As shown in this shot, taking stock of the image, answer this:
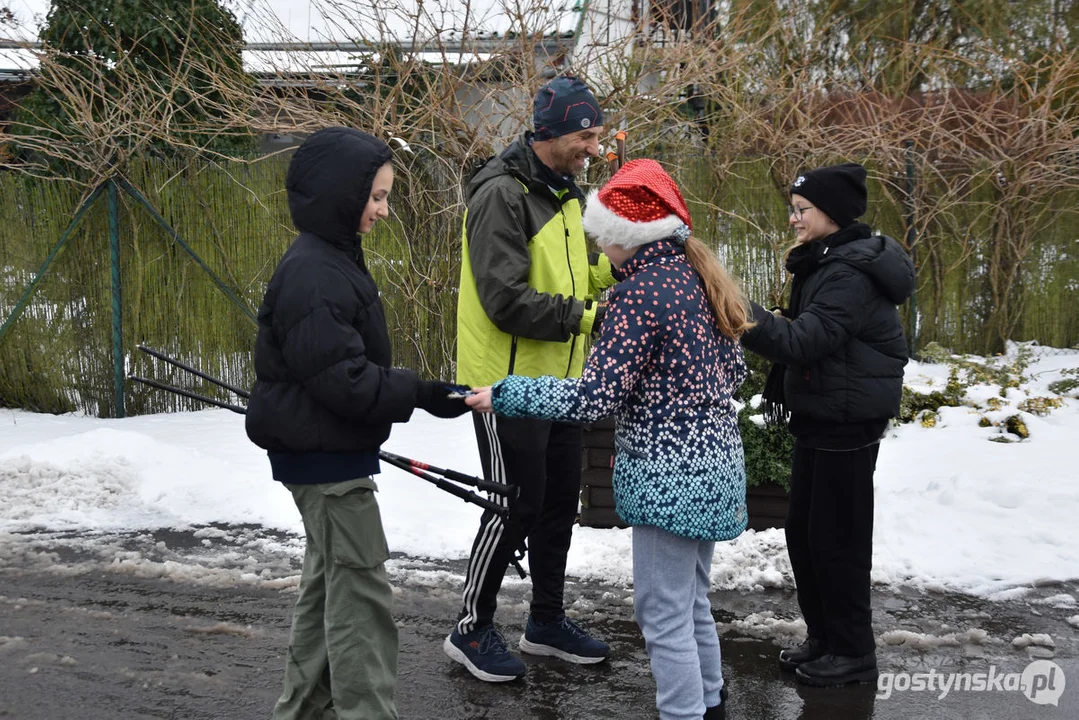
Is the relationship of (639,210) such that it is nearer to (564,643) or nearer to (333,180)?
(333,180)

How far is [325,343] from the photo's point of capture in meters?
2.88

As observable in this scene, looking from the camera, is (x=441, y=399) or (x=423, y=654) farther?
(x=423, y=654)

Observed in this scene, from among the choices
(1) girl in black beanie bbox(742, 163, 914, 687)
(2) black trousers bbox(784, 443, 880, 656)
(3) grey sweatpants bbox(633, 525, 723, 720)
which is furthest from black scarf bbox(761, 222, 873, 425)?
(3) grey sweatpants bbox(633, 525, 723, 720)

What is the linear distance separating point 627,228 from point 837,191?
0.99 meters

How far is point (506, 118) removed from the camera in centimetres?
761

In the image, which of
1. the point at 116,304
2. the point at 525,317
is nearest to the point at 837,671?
the point at 525,317

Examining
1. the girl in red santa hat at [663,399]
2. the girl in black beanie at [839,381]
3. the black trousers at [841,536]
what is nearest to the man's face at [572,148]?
the girl in red santa hat at [663,399]

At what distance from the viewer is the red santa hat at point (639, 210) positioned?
315cm

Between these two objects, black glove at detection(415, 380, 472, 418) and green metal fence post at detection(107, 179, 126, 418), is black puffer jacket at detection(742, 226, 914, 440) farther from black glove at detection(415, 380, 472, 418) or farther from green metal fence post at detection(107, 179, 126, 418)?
green metal fence post at detection(107, 179, 126, 418)

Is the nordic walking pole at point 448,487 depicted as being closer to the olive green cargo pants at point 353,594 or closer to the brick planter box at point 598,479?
the olive green cargo pants at point 353,594

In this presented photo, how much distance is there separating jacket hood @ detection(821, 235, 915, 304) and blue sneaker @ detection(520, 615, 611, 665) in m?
1.68

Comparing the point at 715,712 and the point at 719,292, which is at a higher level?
the point at 719,292

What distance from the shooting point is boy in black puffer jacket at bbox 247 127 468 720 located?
115 inches

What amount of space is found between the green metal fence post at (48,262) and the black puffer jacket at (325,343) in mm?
5977
